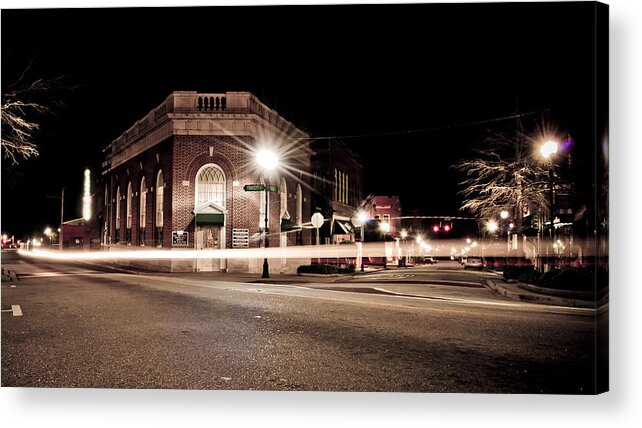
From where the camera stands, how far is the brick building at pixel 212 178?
1429 cm

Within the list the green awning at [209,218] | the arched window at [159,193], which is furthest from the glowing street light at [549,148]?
the arched window at [159,193]

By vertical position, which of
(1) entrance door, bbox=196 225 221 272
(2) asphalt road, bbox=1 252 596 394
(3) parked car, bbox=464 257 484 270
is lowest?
(3) parked car, bbox=464 257 484 270

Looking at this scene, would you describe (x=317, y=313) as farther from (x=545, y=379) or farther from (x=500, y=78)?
(x=500, y=78)

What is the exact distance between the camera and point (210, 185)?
63.8 feet

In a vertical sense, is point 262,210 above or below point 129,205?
below

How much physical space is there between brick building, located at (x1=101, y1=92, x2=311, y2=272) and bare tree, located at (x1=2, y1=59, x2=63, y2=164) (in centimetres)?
Result: 423

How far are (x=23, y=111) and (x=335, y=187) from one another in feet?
76.5

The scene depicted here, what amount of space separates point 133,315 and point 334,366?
4.53 m

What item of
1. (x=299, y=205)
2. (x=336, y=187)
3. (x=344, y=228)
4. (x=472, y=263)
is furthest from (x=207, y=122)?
(x=472, y=263)

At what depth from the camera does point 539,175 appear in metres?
15.8

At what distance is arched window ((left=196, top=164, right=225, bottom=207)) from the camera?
18.7 meters

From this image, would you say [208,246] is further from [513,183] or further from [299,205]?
[513,183]

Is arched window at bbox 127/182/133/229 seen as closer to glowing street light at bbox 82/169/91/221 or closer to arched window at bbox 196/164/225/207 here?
glowing street light at bbox 82/169/91/221

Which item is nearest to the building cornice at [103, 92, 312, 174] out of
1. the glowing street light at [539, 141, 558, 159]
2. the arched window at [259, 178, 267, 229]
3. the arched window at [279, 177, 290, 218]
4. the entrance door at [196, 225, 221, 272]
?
the arched window at [279, 177, 290, 218]
